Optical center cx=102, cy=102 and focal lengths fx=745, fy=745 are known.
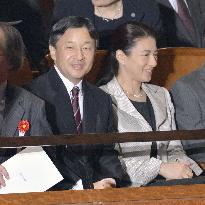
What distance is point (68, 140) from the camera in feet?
6.16

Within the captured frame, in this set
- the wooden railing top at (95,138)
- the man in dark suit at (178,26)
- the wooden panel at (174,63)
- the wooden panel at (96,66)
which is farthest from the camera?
the man in dark suit at (178,26)

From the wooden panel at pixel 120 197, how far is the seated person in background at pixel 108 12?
131 centimetres

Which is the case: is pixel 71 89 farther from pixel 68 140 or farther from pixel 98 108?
pixel 68 140

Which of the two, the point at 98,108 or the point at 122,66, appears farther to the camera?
the point at 122,66

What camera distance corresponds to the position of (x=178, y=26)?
3.54m

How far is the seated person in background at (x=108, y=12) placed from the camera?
316 centimetres

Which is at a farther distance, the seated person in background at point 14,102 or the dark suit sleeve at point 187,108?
the dark suit sleeve at point 187,108

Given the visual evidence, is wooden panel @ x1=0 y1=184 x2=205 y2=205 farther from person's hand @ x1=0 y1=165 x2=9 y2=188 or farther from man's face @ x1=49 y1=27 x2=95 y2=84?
man's face @ x1=49 y1=27 x2=95 y2=84

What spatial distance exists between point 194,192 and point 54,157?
55 cm

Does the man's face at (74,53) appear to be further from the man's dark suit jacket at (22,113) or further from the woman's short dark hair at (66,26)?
the man's dark suit jacket at (22,113)

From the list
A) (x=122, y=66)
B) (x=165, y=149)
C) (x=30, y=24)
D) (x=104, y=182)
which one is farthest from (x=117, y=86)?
(x=30, y=24)

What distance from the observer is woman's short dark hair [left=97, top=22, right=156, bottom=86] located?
277cm

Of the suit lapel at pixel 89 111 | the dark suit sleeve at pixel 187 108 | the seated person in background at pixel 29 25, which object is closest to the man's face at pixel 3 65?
the suit lapel at pixel 89 111

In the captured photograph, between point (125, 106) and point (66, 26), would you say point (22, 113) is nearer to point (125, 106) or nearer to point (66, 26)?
point (66, 26)
